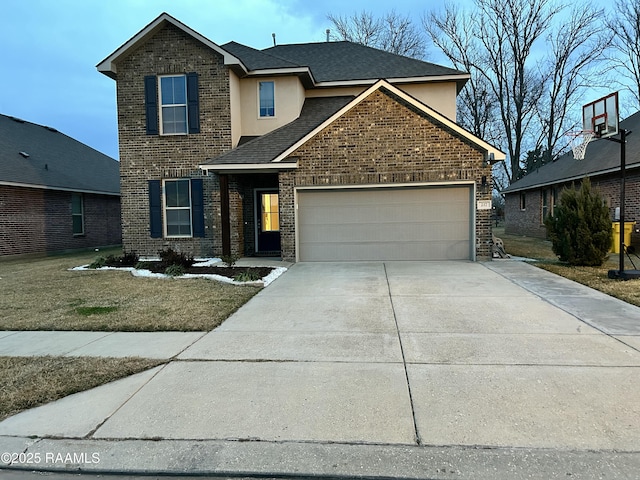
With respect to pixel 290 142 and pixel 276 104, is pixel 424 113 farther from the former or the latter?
pixel 276 104

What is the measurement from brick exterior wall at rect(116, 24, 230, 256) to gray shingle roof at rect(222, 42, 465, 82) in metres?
1.67

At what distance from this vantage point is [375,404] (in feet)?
11.4

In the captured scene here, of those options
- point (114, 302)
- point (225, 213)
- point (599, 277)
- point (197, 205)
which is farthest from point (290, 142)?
point (599, 277)

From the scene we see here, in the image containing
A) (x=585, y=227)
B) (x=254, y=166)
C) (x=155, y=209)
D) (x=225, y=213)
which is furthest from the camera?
(x=155, y=209)

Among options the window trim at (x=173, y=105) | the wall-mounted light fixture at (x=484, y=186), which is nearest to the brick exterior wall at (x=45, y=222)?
the window trim at (x=173, y=105)

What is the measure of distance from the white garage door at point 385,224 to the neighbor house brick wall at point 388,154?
1.40 feet

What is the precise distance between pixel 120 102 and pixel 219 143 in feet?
11.7

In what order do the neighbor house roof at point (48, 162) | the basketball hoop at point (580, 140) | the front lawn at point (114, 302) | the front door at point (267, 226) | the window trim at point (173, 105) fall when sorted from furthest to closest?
the neighbor house roof at point (48, 162) < the front door at point (267, 226) < the window trim at point (173, 105) < the basketball hoop at point (580, 140) < the front lawn at point (114, 302)

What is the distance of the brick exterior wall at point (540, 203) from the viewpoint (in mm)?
13953

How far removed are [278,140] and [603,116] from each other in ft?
28.4

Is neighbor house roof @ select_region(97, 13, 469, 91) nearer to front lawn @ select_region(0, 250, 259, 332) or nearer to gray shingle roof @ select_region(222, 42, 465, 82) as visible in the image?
gray shingle roof @ select_region(222, 42, 465, 82)

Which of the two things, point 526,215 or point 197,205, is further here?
point 526,215

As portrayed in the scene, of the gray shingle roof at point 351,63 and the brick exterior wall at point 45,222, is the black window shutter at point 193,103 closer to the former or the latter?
the gray shingle roof at point 351,63

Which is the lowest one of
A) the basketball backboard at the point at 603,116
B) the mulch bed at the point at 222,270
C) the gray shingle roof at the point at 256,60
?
the mulch bed at the point at 222,270
